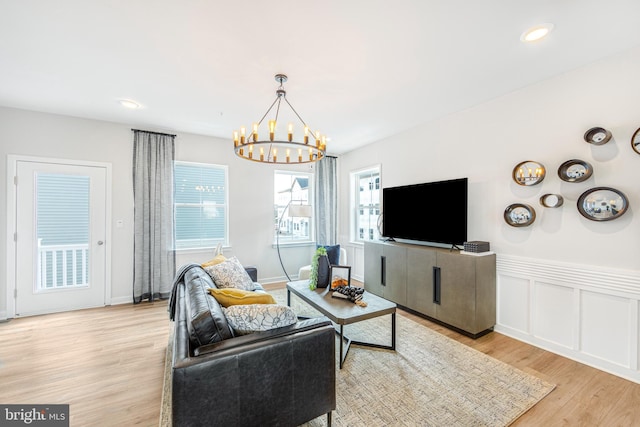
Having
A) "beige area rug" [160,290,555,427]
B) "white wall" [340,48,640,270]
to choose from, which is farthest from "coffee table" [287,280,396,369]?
"white wall" [340,48,640,270]

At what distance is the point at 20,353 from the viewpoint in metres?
2.65

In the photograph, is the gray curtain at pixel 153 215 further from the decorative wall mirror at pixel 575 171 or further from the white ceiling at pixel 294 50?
the decorative wall mirror at pixel 575 171

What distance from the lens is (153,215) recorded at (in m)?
4.17

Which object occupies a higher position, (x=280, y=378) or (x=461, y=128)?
(x=461, y=128)

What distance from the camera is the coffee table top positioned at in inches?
94.3

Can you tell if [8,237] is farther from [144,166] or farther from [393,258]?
[393,258]

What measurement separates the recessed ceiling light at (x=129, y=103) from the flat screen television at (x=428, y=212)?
3637 millimetres

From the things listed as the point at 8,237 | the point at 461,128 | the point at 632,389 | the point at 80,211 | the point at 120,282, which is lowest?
the point at 632,389

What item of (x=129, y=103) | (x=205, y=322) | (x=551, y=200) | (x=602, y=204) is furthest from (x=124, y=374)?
(x=602, y=204)

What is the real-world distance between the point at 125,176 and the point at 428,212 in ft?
14.7

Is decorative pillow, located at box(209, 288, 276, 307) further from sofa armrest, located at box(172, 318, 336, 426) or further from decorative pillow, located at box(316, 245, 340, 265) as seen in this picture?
decorative pillow, located at box(316, 245, 340, 265)

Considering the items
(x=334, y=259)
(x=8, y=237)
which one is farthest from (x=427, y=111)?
(x=8, y=237)

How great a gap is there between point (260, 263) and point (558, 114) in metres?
4.66

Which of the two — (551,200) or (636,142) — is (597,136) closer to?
(636,142)
